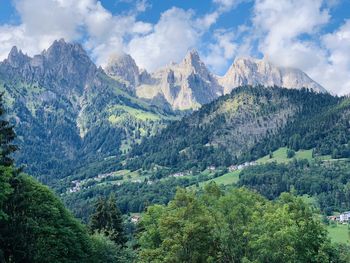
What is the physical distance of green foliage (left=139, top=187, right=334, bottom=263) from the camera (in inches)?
2427

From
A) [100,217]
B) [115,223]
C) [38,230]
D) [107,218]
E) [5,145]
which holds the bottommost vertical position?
[38,230]

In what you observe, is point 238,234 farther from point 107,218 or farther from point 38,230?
point 107,218

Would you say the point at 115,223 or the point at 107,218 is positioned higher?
the point at 107,218

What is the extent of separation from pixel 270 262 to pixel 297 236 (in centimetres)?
636

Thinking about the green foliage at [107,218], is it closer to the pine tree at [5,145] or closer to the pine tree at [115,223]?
the pine tree at [115,223]

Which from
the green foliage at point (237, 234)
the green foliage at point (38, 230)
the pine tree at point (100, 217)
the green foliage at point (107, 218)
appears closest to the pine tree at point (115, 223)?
the green foliage at point (107, 218)

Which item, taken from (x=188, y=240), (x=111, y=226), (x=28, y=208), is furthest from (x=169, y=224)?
(x=111, y=226)

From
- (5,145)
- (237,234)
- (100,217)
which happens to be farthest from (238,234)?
(100,217)

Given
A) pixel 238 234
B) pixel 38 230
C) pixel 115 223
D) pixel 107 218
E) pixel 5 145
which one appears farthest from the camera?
pixel 107 218

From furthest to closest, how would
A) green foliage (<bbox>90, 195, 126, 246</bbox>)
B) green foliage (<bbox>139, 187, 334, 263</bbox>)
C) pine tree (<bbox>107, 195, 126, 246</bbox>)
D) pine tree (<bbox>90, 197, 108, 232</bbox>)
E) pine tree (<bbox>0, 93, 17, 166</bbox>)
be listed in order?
pine tree (<bbox>90, 197, 108, 232</bbox>), green foliage (<bbox>90, 195, 126, 246</bbox>), pine tree (<bbox>107, 195, 126, 246</bbox>), green foliage (<bbox>139, 187, 334, 263</bbox>), pine tree (<bbox>0, 93, 17, 166</bbox>)

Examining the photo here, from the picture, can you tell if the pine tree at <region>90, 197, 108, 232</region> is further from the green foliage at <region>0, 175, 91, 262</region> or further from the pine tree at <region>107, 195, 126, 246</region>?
the green foliage at <region>0, 175, 91, 262</region>

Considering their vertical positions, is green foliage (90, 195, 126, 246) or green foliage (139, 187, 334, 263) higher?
green foliage (90, 195, 126, 246)

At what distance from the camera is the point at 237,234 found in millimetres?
71250

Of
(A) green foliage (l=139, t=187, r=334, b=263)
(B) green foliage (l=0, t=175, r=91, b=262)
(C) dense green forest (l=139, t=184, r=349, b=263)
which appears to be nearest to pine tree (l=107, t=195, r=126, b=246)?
(B) green foliage (l=0, t=175, r=91, b=262)
